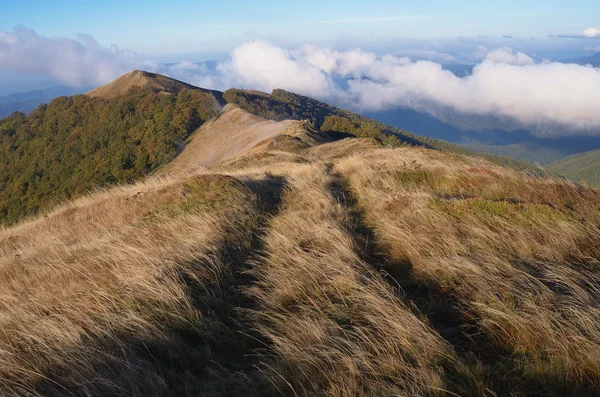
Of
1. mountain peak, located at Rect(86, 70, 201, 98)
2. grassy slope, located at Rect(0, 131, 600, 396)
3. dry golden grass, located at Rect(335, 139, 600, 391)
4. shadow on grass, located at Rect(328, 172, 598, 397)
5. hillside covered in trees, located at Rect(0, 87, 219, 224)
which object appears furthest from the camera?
mountain peak, located at Rect(86, 70, 201, 98)

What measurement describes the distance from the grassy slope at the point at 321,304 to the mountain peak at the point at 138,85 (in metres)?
71.5

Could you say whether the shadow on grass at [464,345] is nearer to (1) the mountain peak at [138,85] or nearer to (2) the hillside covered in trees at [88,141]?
(2) the hillside covered in trees at [88,141]

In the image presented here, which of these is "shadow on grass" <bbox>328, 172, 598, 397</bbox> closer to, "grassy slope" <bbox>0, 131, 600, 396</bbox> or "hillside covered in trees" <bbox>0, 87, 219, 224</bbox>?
"grassy slope" <bbox>0, 131, 600, 396</bbox>

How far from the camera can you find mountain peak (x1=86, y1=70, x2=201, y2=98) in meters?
71.5

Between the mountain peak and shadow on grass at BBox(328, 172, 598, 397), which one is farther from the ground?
the mountain peak

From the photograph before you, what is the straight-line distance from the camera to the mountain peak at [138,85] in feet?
235

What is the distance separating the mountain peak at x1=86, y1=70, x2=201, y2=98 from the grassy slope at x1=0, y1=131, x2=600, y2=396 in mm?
71493

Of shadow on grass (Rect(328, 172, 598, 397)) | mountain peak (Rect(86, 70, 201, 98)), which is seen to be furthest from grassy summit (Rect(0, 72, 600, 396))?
mountain peak (Rect(86, 70, 201, 98))

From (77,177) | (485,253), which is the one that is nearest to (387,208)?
(485,253)

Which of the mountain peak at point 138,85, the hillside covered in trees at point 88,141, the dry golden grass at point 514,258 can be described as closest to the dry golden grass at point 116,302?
the dry golden grass at point 514,258

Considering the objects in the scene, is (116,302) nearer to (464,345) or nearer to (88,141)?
(464,345)

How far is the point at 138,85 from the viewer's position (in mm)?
71375

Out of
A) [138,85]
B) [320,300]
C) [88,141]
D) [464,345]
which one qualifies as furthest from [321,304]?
[138,85]

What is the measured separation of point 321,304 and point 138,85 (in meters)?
78.6
